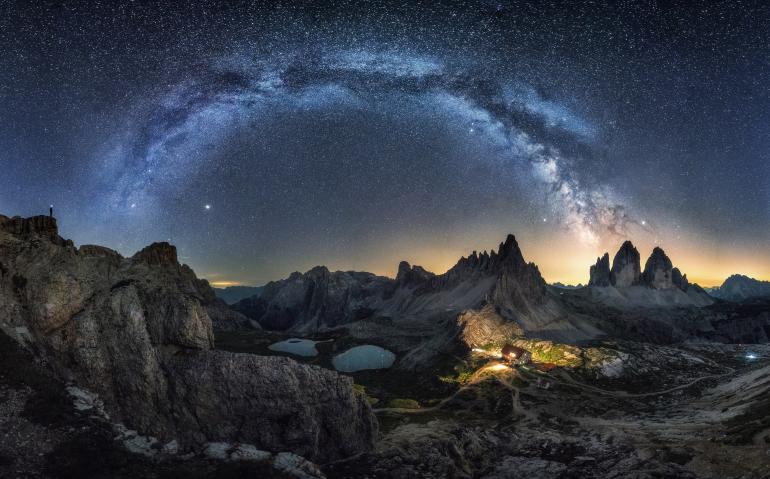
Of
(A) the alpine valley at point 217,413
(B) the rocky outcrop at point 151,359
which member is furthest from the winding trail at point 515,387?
(B) the rocky outcrop at point 151,359

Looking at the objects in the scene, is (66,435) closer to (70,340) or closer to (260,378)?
(70,340)

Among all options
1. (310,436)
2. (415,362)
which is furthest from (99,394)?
(415,362)

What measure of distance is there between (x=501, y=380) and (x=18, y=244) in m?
92.3

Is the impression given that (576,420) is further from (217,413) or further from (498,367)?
(217,413)

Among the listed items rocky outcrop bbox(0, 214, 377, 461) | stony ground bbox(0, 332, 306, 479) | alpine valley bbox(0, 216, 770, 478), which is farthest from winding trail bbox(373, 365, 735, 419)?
stony ground bbox(0, 332, 306, 479)

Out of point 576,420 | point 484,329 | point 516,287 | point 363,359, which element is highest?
point 516,287

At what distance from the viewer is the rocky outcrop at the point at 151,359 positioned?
35.6 meters

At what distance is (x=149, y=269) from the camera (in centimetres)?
4753

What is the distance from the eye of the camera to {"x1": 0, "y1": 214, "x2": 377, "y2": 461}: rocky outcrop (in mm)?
35594

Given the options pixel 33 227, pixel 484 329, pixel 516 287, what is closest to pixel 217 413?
pixel 33 227

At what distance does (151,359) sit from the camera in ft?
129

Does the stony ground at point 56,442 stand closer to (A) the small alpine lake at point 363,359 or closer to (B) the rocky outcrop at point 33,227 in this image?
(B) the rocky outcrop at point 33,227

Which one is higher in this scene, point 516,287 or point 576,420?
point 516,287

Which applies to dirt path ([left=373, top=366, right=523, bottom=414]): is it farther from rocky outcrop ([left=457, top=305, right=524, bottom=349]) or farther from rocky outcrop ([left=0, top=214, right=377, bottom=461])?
rocky outcrop ([left=0, top=214, right=377, bottom=461])
